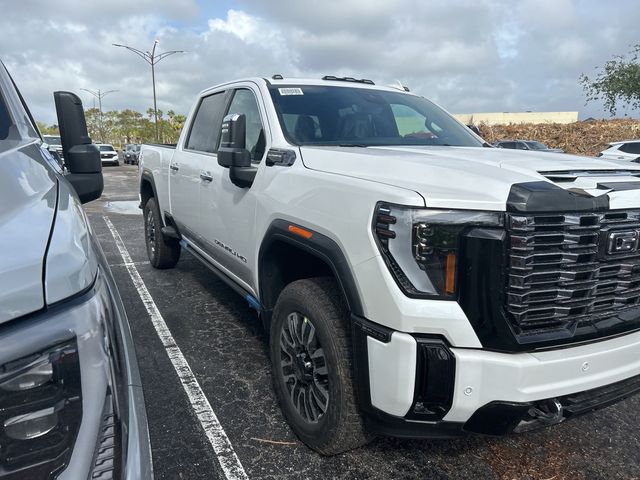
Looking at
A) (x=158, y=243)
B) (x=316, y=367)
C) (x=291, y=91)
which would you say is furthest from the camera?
(x=158, y=243)

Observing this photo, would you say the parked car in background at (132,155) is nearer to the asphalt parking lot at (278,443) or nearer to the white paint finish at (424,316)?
the asphalt parking lot at (278,443)

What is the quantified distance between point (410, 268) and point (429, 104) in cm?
262

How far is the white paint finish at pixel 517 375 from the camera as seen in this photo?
1820 mm

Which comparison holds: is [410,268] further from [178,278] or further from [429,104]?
[178,278]

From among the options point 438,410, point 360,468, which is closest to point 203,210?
point 360,468

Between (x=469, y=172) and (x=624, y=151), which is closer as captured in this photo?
(x=469, y=172)

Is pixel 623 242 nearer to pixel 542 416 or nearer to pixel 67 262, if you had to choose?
pixel 542 416

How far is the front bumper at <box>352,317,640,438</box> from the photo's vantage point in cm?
183

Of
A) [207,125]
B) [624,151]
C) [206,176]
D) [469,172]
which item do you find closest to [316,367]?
[469,172]

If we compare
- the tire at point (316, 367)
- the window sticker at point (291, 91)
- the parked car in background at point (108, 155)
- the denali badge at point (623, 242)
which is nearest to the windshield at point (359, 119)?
the window sticker at point (291, 91)

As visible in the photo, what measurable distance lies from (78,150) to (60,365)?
170 centimetres

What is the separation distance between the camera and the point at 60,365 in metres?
1.02

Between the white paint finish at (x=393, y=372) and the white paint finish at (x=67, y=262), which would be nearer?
the white paint finish at (x=67, y=262)

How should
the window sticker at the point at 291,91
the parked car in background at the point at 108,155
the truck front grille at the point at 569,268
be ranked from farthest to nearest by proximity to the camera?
the parked car in background at the point at 108,155, the window sticker at the point at 291,91, the truck front grille at the point at 569,268
